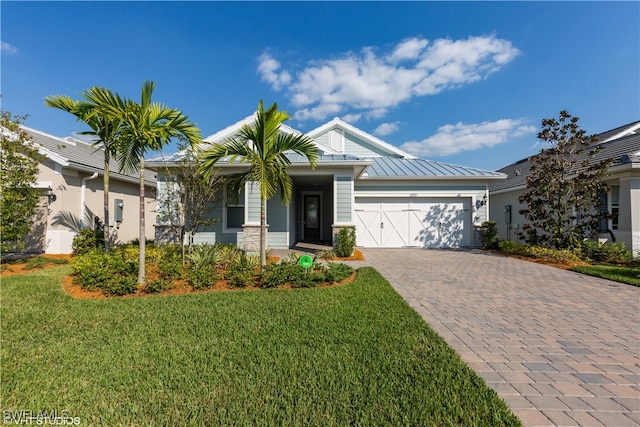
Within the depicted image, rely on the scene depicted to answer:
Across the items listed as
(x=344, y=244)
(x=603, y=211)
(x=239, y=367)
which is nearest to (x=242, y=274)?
(x=239, y=367)

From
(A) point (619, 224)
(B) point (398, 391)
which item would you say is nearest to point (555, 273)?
(A) point (619, 224)

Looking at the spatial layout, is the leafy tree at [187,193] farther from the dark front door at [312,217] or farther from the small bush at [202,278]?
the dark front door at [312,217]

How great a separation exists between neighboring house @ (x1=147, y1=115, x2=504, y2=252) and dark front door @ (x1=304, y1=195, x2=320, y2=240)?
58 mm

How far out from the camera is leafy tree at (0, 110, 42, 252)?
729 centimetres

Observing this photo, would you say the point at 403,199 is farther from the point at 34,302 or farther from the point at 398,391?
the point at 34,302

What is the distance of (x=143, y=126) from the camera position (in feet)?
17.7

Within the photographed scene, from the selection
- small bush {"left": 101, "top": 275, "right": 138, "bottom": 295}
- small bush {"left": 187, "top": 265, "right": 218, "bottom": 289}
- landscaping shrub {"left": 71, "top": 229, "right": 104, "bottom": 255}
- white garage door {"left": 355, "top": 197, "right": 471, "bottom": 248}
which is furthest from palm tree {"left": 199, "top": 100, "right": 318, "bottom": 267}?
white garage door {"left": 355, "top": 197, "right": 471, "bottom": 248}

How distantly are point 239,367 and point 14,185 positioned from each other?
30.6 ft

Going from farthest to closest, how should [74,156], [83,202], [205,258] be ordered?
1. [74,156]
2. [83,202]
3. [205,258]

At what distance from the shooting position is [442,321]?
3963 mm

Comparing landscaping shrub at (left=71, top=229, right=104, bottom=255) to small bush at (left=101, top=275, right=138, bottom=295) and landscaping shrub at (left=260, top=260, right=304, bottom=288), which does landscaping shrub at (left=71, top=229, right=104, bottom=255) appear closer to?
small bush at (left=101, top=275, right=138, bottom=295)

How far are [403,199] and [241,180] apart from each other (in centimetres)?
816

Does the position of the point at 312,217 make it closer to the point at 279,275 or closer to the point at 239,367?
the point at 279,275

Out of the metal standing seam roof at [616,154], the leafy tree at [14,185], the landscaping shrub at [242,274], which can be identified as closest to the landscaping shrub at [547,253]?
the metal standing seam roof at [616,154]
